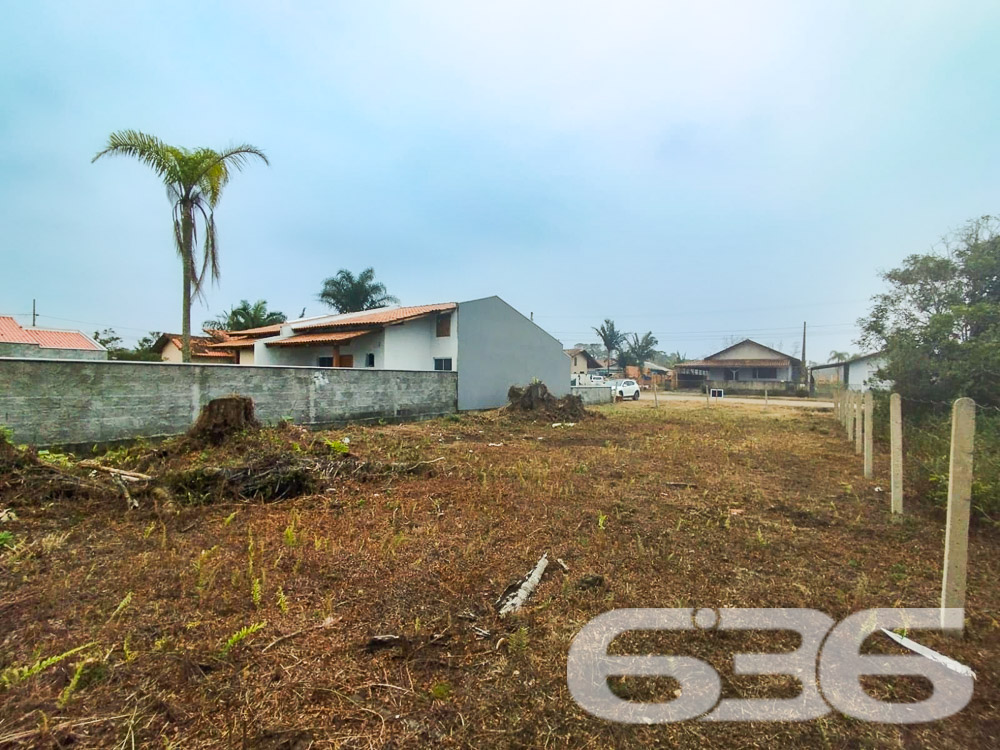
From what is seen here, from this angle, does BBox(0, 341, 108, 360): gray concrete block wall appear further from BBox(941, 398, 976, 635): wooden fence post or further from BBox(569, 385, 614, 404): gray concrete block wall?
BBox(941, 398, 976, 635): wooden fence post

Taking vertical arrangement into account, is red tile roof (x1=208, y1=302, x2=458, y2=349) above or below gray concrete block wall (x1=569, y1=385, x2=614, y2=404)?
above

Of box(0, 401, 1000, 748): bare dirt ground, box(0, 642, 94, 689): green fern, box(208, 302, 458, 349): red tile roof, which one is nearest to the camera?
box(0, 401, 1000, 748): bare dirt ground

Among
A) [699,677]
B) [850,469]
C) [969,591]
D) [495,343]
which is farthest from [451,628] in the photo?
[495,343]

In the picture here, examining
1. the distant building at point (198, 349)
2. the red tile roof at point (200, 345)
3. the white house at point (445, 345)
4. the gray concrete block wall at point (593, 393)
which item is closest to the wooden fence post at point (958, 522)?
the white house at point (445, 345)

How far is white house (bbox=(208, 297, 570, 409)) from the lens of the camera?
16.5 m

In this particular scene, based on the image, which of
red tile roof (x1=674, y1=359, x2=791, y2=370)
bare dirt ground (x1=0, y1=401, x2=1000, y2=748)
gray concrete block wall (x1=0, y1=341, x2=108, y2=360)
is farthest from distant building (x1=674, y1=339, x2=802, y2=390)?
gray concrete block wall (x1=0, y1=341, x2=108, y2=360)

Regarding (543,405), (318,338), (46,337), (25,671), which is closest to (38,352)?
(46,337)

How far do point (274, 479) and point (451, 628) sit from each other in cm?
358

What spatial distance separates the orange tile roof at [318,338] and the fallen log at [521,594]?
14.3 m

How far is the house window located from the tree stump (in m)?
10.7

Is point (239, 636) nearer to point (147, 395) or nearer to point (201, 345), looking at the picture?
point (147, 395)

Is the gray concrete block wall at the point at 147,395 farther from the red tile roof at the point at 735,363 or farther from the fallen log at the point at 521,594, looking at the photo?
the red tile roof at the point at 735,363

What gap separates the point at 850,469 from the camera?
7.09 metres

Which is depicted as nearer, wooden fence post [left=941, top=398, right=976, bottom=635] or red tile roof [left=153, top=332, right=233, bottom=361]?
wooden fence post [left=941, top=398, right=976, bottom=635]
